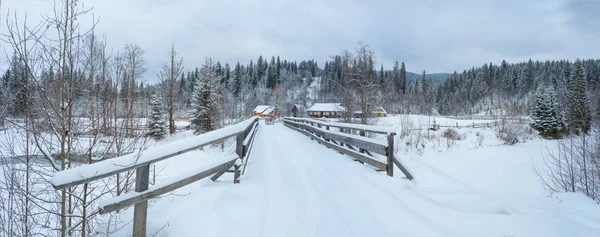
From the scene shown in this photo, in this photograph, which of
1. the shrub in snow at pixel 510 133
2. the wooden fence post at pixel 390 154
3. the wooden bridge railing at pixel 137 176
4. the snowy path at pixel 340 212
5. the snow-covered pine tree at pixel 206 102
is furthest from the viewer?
the snow-covered pine tree at pixel 206 102

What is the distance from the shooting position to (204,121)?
20.7 metres

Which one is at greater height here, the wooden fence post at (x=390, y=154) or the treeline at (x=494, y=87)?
the treeline at (x=494, y=87)

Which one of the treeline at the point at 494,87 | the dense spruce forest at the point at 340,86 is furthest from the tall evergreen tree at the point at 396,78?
the treeline at the point at 494,87

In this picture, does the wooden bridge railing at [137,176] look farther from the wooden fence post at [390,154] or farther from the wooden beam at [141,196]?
the wooden fence post at [390,154]

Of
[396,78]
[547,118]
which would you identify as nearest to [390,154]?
[547,118]

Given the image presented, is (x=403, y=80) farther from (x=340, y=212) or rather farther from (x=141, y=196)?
(x=141, y=196)

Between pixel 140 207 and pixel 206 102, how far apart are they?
20.0 m

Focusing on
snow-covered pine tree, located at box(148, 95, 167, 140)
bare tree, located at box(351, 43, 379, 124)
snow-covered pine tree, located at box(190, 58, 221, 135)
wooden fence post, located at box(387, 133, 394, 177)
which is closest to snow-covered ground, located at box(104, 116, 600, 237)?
wooden fence post, located at box(387, 133, 394, 177)

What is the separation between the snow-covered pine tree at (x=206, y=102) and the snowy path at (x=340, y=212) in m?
17.6

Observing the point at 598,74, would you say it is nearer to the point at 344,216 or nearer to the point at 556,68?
the point at 556,68

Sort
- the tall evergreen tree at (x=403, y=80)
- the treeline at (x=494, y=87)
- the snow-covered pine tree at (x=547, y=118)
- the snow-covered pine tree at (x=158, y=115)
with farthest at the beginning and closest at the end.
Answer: the tall evergreen tree at (x=403, y=80) → the treeline at (x=494, y=87) → the snow-covered pine tree at (x=547, y=118) → the snow-covered pine tree at (x=158, y=115)

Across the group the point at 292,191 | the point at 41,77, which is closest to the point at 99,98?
the point at 41,77

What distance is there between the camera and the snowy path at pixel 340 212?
2.61 metres

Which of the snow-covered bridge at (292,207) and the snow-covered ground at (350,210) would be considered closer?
the snow-covered bridge at (292,207)
